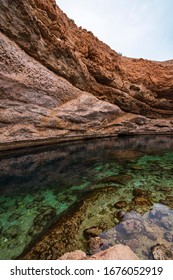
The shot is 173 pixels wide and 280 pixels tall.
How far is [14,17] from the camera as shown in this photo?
11.5 meters

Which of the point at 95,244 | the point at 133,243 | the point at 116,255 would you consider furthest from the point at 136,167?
Answer: the point at 116,255

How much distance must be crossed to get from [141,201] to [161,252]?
251cm

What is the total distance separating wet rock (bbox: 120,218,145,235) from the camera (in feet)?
16.6

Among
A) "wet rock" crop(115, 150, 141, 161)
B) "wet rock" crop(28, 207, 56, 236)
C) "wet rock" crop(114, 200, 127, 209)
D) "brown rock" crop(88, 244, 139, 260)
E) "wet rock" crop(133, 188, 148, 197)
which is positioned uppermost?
"brown rock" crop(88, 244, 139, 260)

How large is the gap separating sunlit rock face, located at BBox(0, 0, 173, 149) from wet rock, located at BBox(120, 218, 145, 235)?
406 inches

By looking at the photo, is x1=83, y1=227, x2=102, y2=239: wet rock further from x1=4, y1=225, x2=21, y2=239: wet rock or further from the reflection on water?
x1=4, y1=225, x2=21, y2=239: wet rock

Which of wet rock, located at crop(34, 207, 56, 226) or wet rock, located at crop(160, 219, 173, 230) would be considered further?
wet rock, located at crop(34, 207, 56, 226)

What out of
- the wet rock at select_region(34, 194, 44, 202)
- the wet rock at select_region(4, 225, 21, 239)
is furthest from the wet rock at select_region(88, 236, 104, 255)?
the wet rock at select_region(34, 194, 44, 202)

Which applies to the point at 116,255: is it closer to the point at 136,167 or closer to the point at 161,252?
the point at 161,252

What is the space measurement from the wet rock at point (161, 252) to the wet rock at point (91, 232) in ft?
4.79

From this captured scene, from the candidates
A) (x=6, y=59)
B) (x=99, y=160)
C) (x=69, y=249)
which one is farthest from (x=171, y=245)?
(x=6, y=59)

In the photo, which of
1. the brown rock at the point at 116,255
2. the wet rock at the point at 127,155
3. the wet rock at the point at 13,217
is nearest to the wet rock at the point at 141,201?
the brown rock at the point at 116,255

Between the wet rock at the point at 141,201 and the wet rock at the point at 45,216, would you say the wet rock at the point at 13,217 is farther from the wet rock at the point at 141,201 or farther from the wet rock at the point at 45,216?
the wet rock at the point at 141,201

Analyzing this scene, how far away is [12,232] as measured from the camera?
4.99m
